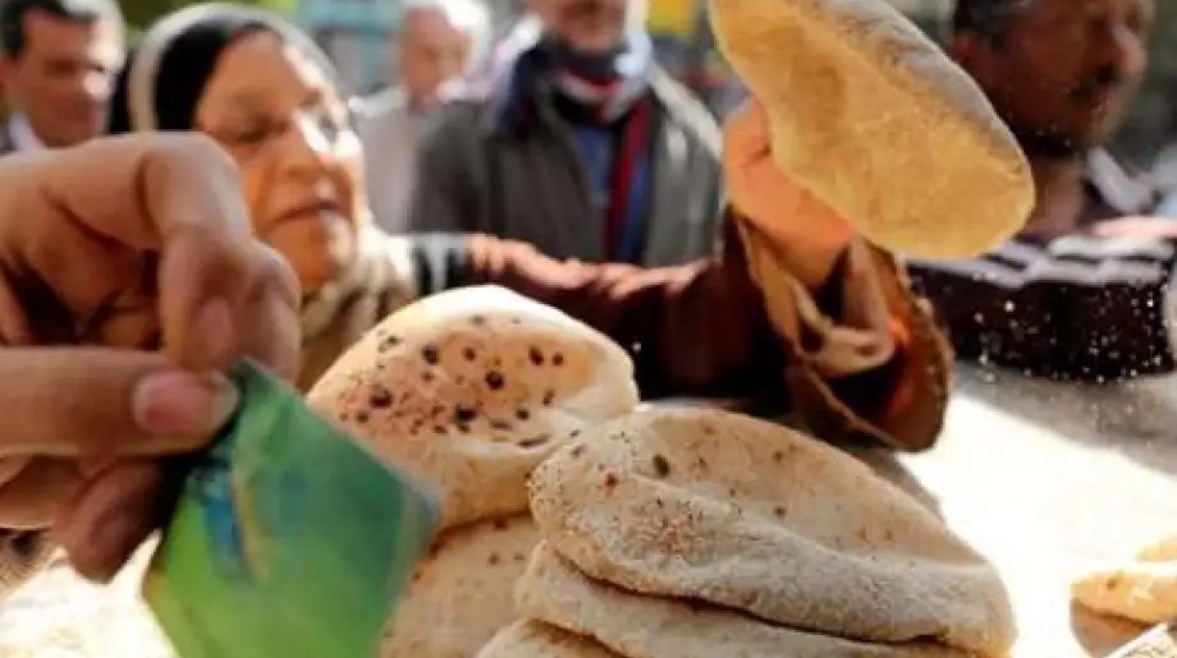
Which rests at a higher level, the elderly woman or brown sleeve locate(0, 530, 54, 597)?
brown sleeve locate(0, 530, 54, 597)

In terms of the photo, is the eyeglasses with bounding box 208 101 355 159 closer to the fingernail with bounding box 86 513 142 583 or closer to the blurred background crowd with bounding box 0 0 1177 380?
the blurred background crowd with bounding box 0 0 1177 380

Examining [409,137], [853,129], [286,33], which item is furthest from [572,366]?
[409,137]

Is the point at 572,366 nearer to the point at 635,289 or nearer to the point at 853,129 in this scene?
the point at 853,129

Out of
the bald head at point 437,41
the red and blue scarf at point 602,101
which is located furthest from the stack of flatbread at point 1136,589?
the bald head at point 437,41

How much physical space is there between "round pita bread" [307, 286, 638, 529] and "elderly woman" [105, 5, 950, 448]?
0.03 meters

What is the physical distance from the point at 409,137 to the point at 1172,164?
559 mm

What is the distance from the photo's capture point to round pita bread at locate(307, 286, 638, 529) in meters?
0.42

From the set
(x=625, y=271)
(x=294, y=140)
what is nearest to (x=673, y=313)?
(x=625, y=271)

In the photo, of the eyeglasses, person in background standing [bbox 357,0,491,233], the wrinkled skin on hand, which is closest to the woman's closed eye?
the eyeglasses

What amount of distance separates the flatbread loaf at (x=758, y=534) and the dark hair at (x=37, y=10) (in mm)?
727

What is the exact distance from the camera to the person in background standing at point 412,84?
976 mm

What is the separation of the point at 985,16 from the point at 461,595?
25 cm

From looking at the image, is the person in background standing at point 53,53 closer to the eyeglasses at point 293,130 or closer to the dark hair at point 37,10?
the dark hair at point 37,10

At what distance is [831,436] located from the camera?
1.82 feet
